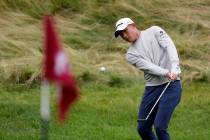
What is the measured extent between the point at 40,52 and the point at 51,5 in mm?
3199

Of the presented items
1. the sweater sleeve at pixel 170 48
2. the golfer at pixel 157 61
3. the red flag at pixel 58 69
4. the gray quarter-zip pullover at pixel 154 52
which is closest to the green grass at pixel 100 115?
the golfer at pixel 157 61

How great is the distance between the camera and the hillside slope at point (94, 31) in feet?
40.0

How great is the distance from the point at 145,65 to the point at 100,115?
9.68ft

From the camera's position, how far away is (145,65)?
273 inches

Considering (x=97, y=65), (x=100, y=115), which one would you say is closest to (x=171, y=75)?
(x=100, y=115)

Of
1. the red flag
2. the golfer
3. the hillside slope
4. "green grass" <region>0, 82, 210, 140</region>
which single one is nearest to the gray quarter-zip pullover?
the golfer

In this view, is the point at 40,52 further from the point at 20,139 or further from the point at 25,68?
the point at 20,139

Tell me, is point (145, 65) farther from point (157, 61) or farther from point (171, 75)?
point (171, 75)

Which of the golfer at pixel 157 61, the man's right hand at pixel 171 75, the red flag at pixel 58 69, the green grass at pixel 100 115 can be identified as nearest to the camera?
the red flag at pixel 58 69

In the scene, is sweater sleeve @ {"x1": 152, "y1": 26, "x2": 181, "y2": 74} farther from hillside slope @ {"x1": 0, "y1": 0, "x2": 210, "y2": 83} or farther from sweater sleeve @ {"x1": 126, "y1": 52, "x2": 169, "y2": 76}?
hillside slope @ {"x1": 0, "y1": 0, "x2": 210, "y2": 83}

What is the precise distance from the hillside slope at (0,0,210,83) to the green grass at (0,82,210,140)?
0.69 meters

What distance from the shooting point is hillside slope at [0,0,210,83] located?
12.2 metres

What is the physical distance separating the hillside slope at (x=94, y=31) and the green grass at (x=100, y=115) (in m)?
0.69

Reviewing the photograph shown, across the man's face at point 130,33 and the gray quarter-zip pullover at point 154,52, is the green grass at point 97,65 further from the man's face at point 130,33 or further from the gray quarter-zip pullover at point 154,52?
the man's face at point 130,33
